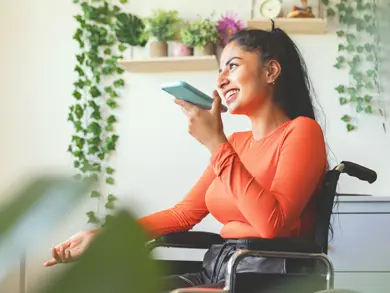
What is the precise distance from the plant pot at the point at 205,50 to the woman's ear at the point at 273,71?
1649mm

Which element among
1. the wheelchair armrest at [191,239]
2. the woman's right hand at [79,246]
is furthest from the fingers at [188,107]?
the woman's right hand at [79,246]

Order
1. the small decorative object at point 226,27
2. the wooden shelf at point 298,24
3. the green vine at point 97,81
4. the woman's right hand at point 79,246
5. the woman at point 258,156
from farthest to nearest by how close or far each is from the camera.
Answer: the green vine at point 97,81 → the small decorative object at point 226,27 → the wooden shelf at point 298,24 → the woman at point 258,156 → the woman's right hand at point 79,246

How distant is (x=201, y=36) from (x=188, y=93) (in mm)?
1909

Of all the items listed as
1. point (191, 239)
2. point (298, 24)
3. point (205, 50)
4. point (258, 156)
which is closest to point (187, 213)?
point (191, 239)

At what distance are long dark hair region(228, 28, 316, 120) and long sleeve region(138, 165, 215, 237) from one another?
0.94ft

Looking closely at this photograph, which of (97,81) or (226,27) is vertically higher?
(226,27)

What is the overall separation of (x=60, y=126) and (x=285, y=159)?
231 centimetres

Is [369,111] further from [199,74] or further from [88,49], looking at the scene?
[88,49]

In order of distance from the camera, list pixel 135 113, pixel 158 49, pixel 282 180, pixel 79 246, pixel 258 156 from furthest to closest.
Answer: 1. pixel 135 113
2. pixel 158 49
3. pixel 258 156
4. pixel 282 180
5. pixel 79 246

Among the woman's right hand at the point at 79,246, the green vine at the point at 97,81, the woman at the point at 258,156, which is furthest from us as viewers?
the green vine at the point at 97,81

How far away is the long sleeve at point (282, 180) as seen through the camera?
133cm

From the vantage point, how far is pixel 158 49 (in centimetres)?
335

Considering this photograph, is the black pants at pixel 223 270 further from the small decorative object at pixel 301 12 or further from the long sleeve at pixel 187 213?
the small decorative object at pixel 301 12

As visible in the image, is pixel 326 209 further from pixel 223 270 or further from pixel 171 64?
pixel 171 64
